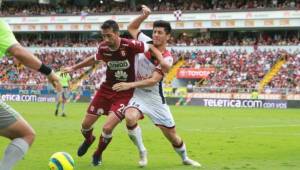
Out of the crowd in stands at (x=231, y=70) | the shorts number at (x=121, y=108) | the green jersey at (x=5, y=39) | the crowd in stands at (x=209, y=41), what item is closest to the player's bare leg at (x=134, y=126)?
the shorts number at (x=121, y=108)

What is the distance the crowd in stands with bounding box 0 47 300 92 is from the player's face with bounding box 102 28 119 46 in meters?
34.2

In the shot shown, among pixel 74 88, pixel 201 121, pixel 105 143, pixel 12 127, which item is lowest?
pixel 74 88

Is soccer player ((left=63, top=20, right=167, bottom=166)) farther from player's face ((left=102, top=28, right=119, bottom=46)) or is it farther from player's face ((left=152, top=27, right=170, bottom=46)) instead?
player's face ((left=152, top=27, right=170, bottom=46))

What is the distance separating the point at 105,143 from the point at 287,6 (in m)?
48.9

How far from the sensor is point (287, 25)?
57.7 metres

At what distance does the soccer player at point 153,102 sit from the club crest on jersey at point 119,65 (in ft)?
1.10

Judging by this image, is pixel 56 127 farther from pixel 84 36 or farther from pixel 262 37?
pixel 84 36

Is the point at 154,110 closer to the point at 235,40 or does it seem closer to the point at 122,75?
the point at 122,75

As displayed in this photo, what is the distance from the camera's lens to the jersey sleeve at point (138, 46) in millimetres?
12078

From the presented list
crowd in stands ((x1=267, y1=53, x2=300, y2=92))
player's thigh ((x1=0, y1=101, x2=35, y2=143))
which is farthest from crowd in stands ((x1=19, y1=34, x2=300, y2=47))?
player's thigh ((x1=0, y1=101, x2=35, y2=143))

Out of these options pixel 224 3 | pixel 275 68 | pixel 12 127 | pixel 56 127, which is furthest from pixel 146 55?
pixel 224 3

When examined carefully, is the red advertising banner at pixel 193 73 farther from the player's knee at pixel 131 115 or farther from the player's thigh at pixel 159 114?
the player's knee at pixel 131 115

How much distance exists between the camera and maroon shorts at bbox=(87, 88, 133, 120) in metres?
12.3

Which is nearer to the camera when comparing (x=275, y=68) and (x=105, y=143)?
(x=105, y=143)
